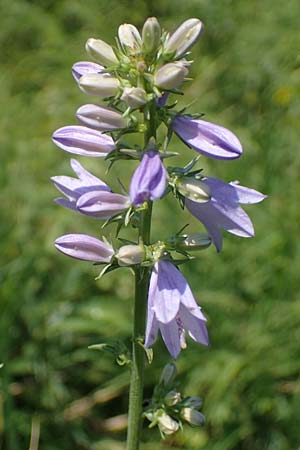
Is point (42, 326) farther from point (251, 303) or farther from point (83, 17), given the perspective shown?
point (83, 17)

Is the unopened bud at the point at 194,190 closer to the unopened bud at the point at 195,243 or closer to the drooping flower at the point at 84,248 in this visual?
the unopened bud at the point at 195,243

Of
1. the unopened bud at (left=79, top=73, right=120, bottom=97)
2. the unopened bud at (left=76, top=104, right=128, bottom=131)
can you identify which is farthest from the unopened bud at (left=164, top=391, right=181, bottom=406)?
the unopened bud at (left=79, top=73, right=120, bottom=97)

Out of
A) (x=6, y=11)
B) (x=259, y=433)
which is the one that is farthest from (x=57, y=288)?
(x=6, y=11)

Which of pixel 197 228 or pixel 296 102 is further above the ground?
pixel 296 102

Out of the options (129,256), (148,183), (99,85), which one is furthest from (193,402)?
(99,85)

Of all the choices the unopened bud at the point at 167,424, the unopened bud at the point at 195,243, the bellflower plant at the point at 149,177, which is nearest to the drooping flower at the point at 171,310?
the bellflower plant at the point at 149,177

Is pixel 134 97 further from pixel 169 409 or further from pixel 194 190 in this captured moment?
pixel 169 409

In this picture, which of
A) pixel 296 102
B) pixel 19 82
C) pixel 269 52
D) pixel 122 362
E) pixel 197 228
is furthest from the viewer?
pixel 19 82

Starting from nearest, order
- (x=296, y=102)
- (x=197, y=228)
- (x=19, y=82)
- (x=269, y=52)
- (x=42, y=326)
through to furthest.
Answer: (x=42, y=326), (x=197, y=228), (x=296, y=102), (x=269, y=52), (x=19, y=82)

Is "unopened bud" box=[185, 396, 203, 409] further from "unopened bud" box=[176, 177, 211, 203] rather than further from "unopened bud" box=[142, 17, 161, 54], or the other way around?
"unopened bud" box=[142, 17, 161, 54]
